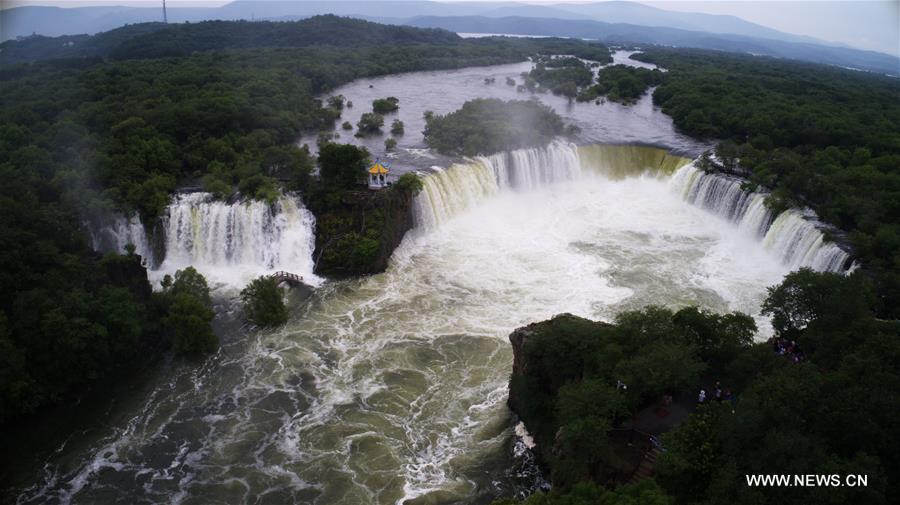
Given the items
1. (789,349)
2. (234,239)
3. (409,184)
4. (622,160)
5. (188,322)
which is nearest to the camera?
(789,349)

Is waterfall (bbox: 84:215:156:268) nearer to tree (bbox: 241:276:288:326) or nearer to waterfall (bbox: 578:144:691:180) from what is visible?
tree (bbox: 241:276:288:326)

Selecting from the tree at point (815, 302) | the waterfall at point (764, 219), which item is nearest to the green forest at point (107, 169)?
the tree at point (815, 302)

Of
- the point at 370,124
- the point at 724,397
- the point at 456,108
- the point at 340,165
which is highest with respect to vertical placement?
the point at 456,108

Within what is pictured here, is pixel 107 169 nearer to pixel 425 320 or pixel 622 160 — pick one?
pixel 425 320

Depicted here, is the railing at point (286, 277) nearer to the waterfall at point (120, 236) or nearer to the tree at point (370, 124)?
the waterfall at point (120, 236)

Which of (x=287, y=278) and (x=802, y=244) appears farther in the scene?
(x=802, y=244)

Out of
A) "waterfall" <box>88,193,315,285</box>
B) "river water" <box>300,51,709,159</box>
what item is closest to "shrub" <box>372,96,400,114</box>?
"river water" <box>300,51,709,159</box>

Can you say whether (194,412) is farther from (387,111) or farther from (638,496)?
(387,111)

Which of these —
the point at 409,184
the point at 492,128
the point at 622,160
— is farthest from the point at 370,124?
the point at 622,160
